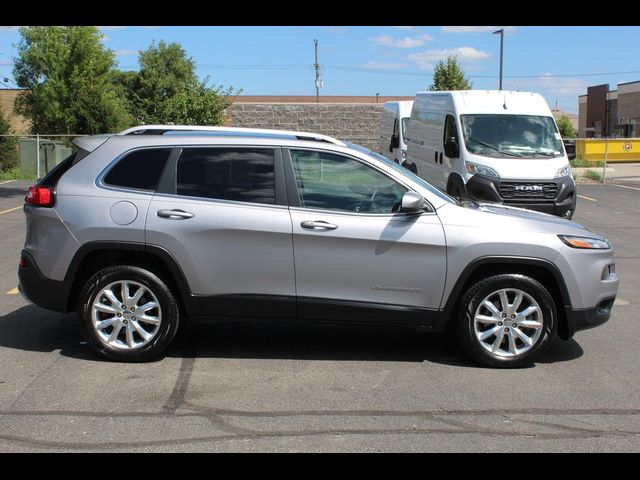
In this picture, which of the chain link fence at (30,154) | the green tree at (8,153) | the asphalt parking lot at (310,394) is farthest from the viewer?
the green tree at (8,153)

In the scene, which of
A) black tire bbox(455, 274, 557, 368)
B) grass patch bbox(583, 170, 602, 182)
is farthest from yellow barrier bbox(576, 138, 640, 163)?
black tire bbox(455, 274, 557, 368)

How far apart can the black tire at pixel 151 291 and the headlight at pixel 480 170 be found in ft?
25.3

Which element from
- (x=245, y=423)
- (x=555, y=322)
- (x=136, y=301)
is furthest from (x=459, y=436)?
(x=136, y=301)

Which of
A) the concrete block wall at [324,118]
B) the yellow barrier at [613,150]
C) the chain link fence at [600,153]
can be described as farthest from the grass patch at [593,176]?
the concrete block wall at [324,118]

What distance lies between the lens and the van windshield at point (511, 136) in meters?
12.4

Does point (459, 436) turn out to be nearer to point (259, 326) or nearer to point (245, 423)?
point (245, 423)

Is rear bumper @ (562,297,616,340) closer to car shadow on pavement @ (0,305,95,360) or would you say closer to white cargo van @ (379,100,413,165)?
car shadow on pavement @ (0,305,95,360)

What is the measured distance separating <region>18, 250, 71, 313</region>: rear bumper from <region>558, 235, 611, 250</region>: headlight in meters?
3.91

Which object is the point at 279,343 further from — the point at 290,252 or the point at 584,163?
the point at 584,163

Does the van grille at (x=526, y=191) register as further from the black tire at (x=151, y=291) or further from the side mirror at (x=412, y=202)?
the black tire at (x=151, y=291)

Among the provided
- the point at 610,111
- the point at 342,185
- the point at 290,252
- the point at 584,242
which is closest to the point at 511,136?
the point at 584,242

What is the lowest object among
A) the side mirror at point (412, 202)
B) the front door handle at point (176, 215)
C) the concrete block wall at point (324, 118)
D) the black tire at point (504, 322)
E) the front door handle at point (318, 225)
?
the black tire at point (504, 322)

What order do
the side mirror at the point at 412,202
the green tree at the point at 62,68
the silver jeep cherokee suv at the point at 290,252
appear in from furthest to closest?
the green tree at the point at 62,68
the silver jeep cherokee suv at the point at 290,252
the side mirror at the point at 412,202

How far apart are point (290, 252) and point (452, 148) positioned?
8.07 metres
